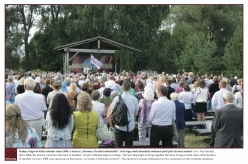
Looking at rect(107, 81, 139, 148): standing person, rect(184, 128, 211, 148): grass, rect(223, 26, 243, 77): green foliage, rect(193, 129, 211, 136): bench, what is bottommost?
rect(184, 128, 211, 148): grass

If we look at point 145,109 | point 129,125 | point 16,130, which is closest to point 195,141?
point 145,109

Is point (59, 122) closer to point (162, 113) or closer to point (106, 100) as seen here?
point (162, 113)

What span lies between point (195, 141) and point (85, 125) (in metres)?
5.21

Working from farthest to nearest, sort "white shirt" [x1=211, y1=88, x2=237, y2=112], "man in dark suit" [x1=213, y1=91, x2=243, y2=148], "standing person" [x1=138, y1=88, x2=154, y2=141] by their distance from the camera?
"white shirt" [x1=211, y1=88, x2=237, y2=112], "standing person" [x1=138, y1=88, x2=154, y2=141], "man in dark suit" [x1=213, y1=91, x2=243, y2=148]

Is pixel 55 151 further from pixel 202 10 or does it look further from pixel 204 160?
pixel 202 10

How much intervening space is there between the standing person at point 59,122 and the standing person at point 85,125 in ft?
0.40

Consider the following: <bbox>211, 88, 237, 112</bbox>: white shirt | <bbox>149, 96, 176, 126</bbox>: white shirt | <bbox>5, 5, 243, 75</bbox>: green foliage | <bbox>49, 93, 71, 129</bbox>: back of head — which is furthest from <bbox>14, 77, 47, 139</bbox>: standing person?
<bbox>5, 5, 243, 75</bbox>: green foliage

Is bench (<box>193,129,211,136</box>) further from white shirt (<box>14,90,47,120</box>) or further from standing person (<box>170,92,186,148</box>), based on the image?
white shirt (<box>14,90,47,120</box>)

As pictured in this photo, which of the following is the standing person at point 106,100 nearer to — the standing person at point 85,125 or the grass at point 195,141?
the grass at point 195,141

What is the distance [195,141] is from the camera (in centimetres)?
927

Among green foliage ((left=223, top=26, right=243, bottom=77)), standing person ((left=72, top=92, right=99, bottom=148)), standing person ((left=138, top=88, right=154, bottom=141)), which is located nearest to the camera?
standing person ((left=72, top=92, right=99, bottom=148))

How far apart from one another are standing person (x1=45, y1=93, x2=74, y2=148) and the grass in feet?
15.5

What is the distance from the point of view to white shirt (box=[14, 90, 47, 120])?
6.04 metres

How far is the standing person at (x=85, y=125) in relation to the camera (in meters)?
4.98
